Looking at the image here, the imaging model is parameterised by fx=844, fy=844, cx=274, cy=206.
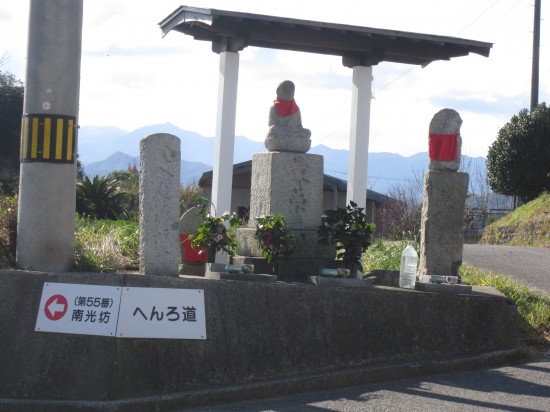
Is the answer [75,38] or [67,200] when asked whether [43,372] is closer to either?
[67,200]

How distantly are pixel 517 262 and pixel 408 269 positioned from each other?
8.06 metres

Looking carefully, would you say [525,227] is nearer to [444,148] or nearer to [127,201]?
[127,201]

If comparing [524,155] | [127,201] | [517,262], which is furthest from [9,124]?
[517,262]

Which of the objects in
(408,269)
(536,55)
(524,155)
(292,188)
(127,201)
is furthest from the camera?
A: (536,55)

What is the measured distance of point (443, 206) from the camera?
9.56 m

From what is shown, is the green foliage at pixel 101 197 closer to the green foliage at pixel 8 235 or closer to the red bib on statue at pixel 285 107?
the red bib on statue at pixel 285 107

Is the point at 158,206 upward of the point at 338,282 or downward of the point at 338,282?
upward

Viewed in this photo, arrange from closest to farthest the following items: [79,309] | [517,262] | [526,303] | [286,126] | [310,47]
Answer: [79,309] → [286,126] → [526,303] → [310,47] → [517,262]

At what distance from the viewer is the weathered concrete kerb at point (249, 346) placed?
22.4ft

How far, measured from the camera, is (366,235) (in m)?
9.18

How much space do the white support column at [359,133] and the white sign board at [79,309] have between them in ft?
17.5

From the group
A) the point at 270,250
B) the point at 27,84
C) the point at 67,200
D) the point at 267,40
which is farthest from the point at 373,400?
the point at 267,40

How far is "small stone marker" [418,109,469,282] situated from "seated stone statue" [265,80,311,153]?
60.2 inches

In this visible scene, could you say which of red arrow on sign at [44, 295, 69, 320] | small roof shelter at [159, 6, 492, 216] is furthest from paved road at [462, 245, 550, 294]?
red arrow on sign at [44, 295, 69, 320]
